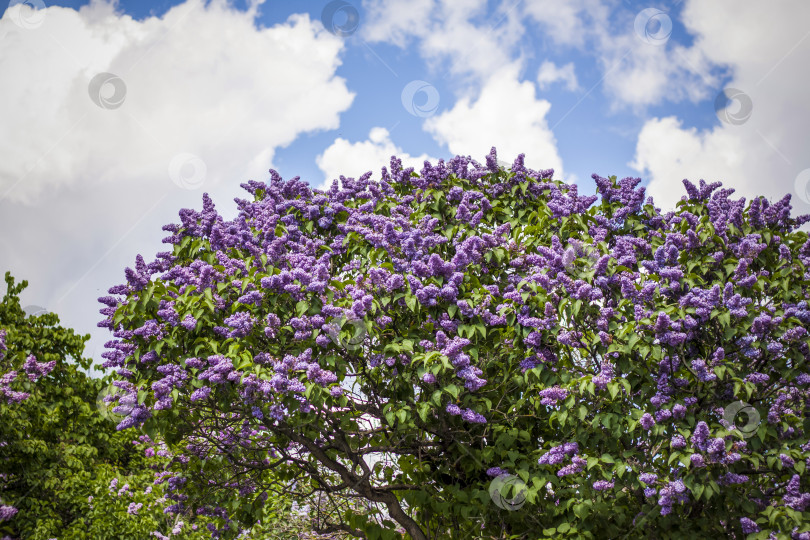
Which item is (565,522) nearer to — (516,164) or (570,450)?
(570,450)

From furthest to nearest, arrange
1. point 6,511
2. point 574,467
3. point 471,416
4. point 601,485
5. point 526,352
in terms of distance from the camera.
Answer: point 6,511 < point 526,352 < point 471,416 < point 574,467 < point 601,485

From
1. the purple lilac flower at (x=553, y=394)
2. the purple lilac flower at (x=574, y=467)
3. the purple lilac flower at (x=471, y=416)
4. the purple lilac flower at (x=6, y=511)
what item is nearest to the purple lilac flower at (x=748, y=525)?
the purple lilac flower at (x=574, y=467)

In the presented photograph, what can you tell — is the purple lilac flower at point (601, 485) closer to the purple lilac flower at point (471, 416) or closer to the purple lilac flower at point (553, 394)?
the purple lilac flower at point (553, 394)

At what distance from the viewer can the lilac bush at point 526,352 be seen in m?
4.54

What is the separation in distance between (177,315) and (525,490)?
299cm

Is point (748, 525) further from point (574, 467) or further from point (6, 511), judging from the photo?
point (6, 511)

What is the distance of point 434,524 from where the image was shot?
644 cm

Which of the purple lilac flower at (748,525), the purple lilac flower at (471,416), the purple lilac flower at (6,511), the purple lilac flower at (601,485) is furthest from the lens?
the purple lilac flower at (6,511)

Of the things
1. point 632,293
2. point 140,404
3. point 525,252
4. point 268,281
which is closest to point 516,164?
point 525,252

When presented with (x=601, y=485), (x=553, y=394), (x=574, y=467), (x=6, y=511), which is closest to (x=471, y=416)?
(x=553, y=394)

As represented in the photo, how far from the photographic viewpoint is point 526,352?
4.98m

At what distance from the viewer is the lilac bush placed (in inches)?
179

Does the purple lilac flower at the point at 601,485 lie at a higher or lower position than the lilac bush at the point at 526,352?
lower

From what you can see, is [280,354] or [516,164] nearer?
[280,354]
